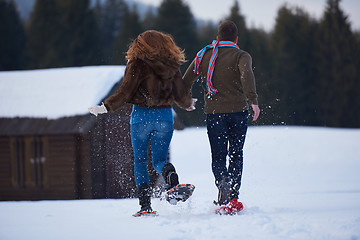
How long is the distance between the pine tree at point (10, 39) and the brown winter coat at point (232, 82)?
30548 mm

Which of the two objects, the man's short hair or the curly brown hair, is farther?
the man's short hair

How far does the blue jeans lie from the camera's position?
180 inches

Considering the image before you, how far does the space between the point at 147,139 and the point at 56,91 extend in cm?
752

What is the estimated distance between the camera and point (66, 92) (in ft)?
37.1

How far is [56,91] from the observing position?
11.5 meters

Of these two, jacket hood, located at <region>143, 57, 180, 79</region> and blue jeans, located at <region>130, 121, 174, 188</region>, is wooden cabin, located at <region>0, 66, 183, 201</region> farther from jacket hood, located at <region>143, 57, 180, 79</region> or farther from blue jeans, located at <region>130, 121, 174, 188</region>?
jacket hood, located at <region>143, 57, 180, 79</region>

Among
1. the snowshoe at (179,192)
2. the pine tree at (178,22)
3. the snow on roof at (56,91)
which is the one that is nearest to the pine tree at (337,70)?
the pine tree at (178,22)

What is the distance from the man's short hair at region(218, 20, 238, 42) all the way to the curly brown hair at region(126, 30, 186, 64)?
2.00 ft

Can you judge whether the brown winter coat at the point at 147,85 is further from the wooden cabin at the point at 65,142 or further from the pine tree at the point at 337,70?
the pine tree at the point at 337,70

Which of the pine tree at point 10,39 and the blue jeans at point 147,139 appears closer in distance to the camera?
the blue jeans at point 147,139

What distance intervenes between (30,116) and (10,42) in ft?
82.2

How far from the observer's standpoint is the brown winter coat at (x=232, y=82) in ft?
15.4

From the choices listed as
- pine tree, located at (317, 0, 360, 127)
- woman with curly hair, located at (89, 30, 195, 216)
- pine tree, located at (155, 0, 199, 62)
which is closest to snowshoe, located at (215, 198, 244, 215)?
woman with curly hair, located at (89, 30, 195, 216)

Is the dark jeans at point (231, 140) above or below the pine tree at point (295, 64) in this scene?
below
